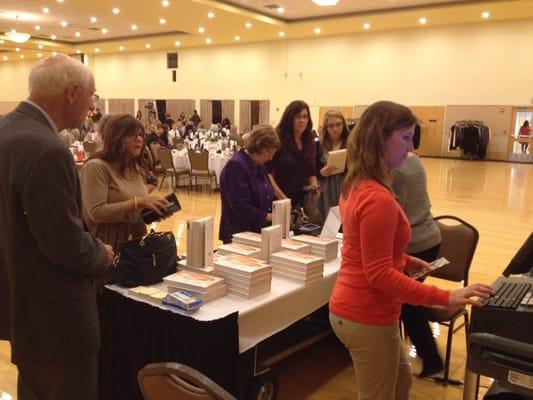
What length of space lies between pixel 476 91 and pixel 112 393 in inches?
621

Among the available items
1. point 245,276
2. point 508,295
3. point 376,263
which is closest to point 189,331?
point 245,276

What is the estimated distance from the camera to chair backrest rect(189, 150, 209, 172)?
9.44 m

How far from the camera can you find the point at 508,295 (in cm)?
164

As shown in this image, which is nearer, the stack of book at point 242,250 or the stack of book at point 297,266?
the stack of book at point 297,266

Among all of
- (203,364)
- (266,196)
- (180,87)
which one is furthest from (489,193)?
(180,87)

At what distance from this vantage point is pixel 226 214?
10.5 ft

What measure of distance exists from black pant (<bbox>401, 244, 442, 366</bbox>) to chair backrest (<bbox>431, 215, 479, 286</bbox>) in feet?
1.24

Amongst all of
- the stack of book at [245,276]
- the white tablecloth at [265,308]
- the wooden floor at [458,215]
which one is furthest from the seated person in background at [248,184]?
the wooden floor at [458,215]

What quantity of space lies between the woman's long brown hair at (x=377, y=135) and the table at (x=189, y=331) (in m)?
0.83

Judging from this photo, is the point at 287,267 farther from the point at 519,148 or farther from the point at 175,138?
the point at 519,148

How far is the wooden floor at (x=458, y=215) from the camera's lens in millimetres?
2957

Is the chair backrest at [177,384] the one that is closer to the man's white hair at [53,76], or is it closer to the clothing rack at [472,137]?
the man's white hair at [53,76]

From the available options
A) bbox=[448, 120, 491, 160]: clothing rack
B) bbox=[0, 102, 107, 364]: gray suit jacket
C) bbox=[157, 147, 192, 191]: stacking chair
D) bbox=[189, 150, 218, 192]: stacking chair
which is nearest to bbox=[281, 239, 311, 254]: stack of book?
bbox=[0, 102, 107, 364]: gray suit jacket

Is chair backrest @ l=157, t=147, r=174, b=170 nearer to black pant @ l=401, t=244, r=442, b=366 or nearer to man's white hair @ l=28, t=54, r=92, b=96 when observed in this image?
black pant @ l=401, t=244, r=442, b=366
